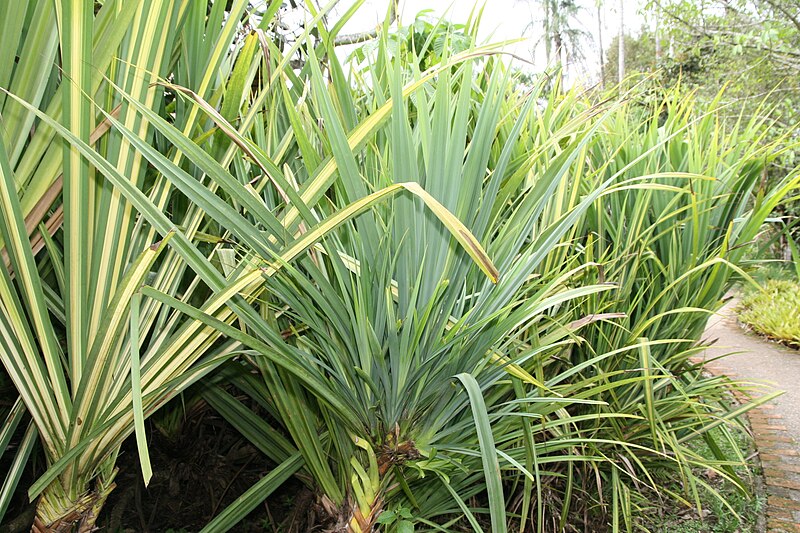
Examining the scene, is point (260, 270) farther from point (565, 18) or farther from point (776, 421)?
point (565, 18)

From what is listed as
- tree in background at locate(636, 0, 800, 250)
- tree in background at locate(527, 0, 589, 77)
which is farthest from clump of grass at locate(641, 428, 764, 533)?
tree in background at locate(527, 0, 589, 77)

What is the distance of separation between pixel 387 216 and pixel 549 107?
42.9 inches

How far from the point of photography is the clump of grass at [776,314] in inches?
218

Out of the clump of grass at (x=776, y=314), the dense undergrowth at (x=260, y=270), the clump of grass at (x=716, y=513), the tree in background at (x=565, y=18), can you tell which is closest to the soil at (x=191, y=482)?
the dense undergrowth at (x=260, y=270)

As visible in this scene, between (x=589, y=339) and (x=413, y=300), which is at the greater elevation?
(x=413, y=300)

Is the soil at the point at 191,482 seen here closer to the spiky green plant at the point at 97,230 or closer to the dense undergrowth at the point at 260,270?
the dense undergrowth at the point at 260,270

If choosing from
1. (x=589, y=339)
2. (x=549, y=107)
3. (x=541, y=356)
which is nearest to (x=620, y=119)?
(x=549, y=107)

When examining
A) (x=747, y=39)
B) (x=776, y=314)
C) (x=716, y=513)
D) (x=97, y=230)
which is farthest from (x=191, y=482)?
(x=747, y=39)

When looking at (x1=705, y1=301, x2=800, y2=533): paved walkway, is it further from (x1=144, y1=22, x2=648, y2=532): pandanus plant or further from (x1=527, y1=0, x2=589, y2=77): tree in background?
(x1=527, y1=0, x2=589, y2=77): tree in background

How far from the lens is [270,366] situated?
3.73ft

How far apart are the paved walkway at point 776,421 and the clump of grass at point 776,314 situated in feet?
0.37

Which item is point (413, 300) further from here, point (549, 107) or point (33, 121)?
point (549, 107)

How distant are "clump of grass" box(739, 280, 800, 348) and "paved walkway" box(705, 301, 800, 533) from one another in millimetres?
112

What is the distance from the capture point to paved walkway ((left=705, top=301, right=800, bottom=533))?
238 cm
